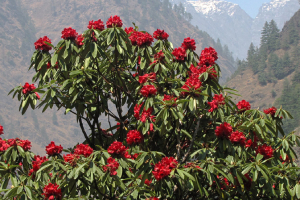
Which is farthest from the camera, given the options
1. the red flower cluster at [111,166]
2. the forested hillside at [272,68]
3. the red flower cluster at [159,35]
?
the forested hillside at [272,68]

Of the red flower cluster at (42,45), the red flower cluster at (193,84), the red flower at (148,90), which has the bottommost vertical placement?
the red flower cluster at (193,84)

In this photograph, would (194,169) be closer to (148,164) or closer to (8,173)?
(148,164)

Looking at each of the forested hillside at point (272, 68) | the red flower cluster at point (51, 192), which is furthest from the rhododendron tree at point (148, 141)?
the forested hillside at point (272, 68)

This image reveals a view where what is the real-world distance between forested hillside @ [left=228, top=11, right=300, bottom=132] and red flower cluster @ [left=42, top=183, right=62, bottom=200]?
12124 cm

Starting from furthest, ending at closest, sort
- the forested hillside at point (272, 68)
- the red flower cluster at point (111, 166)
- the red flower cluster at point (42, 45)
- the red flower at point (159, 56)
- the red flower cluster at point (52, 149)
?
the forested hillside at point (272, 68), the red flower cluster at point (42, 45), the red flower at point (159, 56), the red flower cluster at point (52, 149), the red flower cluster at point (111, 166)

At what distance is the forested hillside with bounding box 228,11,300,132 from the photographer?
5153 inches

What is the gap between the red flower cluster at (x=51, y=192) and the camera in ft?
14.3

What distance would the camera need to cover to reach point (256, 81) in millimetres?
143875

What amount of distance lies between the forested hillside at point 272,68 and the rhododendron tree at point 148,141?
119 meters

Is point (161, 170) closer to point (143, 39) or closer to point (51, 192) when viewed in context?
point (51, 192)

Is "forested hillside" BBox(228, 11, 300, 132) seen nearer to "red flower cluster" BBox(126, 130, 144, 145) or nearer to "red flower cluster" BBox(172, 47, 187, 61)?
"red flower cluster" BBox(172, 47, 187, 61)

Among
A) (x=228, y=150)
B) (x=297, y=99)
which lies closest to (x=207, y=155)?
(x=228, y=150)

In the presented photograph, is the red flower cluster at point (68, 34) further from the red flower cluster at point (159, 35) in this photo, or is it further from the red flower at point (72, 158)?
the red flower at point (72, 158)

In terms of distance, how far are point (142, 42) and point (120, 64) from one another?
1034 millimetres
